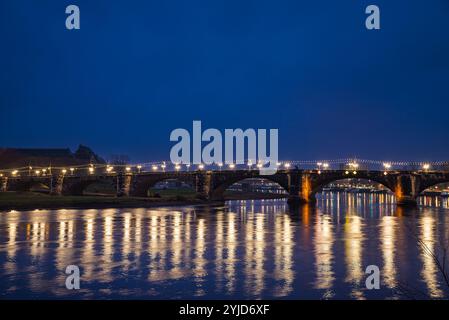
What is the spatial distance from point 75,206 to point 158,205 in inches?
656

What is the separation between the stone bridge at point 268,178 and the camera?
98312mm

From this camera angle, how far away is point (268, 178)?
110 m

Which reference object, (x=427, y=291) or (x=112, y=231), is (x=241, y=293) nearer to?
(x=427, y=291)

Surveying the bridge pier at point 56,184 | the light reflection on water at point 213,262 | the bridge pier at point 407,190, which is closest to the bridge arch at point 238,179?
the bridge pier at point 407,190

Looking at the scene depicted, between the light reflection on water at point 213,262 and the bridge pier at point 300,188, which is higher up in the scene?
the bridge pier at point 300,188

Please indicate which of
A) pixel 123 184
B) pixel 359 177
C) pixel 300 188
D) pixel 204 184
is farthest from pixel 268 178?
pixel 123 184

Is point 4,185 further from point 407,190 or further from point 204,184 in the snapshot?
point 407,190

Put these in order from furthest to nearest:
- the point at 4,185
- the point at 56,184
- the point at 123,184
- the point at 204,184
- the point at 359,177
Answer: the point at 4,185
the point at 56,184
the point at 123,184
the point at 204,184
the point at 359,177

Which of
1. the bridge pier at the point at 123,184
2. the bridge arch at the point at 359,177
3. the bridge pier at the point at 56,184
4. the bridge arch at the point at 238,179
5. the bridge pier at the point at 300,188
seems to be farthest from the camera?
the bridge pier at the point at 56,184

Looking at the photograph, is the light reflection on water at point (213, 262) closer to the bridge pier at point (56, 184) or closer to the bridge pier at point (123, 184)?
the bridge pier at point (123, 184)

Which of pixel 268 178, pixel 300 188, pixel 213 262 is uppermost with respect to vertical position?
pixel 268 178

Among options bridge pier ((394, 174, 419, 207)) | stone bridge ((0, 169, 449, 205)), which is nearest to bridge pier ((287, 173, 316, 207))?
stone bridge ((0, 169, 449, 205))

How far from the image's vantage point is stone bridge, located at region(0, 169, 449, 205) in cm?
9831

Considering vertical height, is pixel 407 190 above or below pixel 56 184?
below
